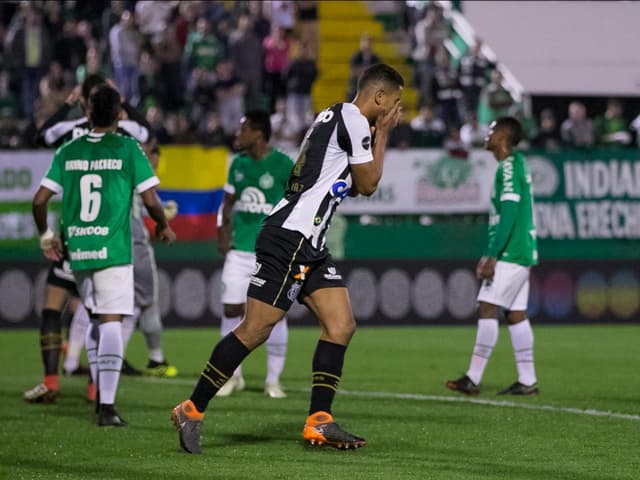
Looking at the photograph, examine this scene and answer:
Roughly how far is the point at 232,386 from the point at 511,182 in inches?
114

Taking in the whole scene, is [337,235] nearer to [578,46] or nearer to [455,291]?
[455,291]

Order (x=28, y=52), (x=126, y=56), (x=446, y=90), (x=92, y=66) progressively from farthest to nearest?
(x=446, y=90), (x=126, y=56), (x=28, y=52), (x=92, y=66)

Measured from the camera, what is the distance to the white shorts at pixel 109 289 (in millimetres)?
9125

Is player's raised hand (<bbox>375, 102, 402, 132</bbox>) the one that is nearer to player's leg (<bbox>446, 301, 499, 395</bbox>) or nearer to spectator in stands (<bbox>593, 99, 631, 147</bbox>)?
player's leg (<bbox>446, 301, 499, 395</bbox>)

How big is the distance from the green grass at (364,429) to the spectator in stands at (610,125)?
21.7 ft

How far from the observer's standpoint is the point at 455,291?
774 inches

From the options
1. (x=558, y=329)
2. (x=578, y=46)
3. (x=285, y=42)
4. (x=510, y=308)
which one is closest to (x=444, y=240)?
(x=558, y=329)

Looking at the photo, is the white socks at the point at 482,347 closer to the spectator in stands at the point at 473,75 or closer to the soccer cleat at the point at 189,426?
the soccer cleat at the point at 189,426

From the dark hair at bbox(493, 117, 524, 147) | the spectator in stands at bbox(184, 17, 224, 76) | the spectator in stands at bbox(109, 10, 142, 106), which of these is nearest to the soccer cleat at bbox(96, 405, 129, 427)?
the dark hair at bbox(493, 117, 524, 147)

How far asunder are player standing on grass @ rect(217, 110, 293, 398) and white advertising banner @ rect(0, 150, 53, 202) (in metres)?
8.10

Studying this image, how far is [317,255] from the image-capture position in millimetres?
8117

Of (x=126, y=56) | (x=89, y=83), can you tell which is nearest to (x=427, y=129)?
(x=126, y=56)

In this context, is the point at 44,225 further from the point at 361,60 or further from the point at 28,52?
the point at 28,52

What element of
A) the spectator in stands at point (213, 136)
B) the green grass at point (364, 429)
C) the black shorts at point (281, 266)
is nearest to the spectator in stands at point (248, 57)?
the spectator in stands at point (213, 136)
